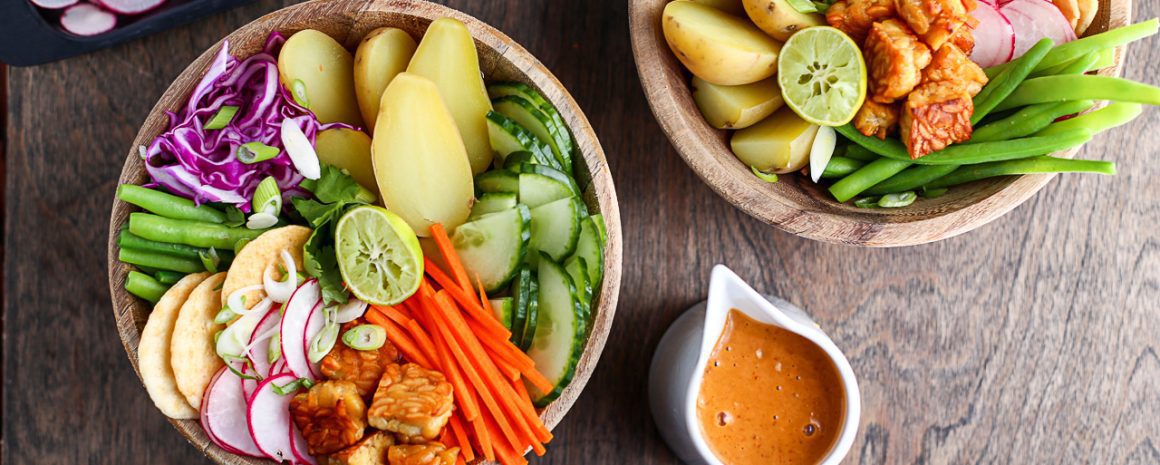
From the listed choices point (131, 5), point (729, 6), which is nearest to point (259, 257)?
point (131, 5)

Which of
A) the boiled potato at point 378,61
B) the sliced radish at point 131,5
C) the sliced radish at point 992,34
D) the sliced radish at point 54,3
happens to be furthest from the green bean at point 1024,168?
the sliced radish at point 54,3

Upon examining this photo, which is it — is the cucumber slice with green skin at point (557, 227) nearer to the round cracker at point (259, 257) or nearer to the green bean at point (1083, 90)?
the round cracker at point (259, 257)

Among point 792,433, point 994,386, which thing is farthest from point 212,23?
point 994,386

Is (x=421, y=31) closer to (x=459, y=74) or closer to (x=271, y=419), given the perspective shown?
(x=459, y=74)

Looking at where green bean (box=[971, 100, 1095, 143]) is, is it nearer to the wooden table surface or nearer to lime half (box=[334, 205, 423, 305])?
the wooden table surface

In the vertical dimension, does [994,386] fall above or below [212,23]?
below

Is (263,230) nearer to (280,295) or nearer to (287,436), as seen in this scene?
(280,295)
